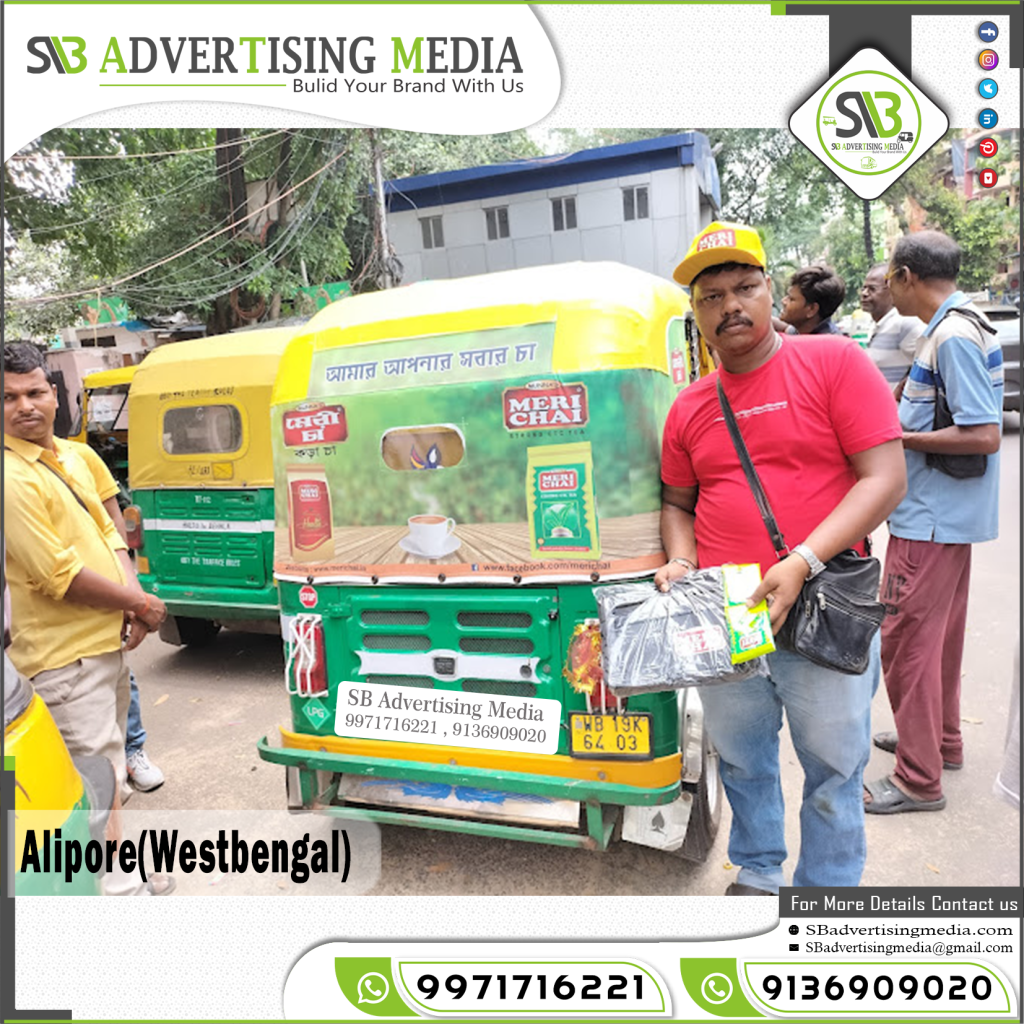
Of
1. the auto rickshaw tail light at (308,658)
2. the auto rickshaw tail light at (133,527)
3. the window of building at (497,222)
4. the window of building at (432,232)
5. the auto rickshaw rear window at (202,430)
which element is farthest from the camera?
the window of building at (432,232)

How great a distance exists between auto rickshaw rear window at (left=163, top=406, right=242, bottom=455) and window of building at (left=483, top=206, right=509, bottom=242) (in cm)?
801

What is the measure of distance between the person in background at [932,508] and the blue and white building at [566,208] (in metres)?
7.01

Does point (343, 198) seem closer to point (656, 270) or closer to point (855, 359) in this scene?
point (656, 270)

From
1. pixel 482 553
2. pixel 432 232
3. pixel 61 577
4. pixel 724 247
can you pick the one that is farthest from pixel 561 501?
pixel 432 232

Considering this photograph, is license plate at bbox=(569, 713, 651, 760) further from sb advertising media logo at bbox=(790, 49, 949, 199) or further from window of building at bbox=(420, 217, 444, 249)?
window of building at bbox=(420, 217, 444, 249)

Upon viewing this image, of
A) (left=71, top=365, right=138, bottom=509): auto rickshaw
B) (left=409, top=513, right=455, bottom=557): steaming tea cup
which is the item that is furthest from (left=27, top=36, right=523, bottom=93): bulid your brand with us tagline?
(left=71, top=365, right=138, bottom=509): auto rickshaw

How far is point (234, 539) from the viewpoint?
5156 mm

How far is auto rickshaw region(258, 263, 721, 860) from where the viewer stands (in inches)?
98.1

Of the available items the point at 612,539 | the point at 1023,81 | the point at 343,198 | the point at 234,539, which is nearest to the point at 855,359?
the point at 612,539

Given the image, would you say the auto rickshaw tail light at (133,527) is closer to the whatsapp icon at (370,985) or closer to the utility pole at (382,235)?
the whatsapp icon at (370,985)

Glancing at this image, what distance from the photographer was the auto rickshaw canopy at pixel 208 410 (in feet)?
16.5

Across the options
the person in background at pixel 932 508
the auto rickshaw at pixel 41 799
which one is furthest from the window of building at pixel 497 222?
the auto rickshaw at pixel 41 799

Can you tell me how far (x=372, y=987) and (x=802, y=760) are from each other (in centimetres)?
147

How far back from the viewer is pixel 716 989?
2.10m
